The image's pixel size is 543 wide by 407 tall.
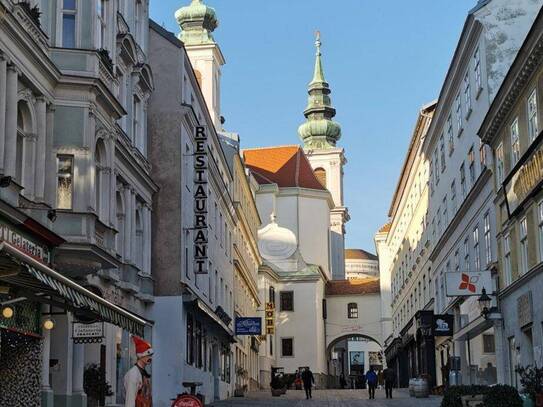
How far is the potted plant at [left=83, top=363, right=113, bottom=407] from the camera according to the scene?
25.7m

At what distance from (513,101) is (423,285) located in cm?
2787

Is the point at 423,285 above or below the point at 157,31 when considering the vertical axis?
below

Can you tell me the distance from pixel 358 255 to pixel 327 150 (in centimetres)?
3852

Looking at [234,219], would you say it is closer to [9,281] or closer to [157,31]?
[157,31]

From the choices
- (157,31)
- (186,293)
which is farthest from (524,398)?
(157,31)

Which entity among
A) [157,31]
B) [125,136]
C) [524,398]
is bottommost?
[524,398]

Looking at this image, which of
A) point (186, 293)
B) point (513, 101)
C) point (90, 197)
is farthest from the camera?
point (186, 293)

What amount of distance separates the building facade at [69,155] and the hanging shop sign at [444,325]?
16.0m

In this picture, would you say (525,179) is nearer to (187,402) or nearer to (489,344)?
(489,344)

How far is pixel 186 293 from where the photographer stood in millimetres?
35281

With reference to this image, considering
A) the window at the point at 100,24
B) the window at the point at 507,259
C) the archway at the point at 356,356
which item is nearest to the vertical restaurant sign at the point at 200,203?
the window at the point at 507,259

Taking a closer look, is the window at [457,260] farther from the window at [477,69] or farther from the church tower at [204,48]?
the church tower at [204,48]

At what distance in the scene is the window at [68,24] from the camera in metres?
23.3

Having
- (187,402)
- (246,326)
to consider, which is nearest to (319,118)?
(246,326)
